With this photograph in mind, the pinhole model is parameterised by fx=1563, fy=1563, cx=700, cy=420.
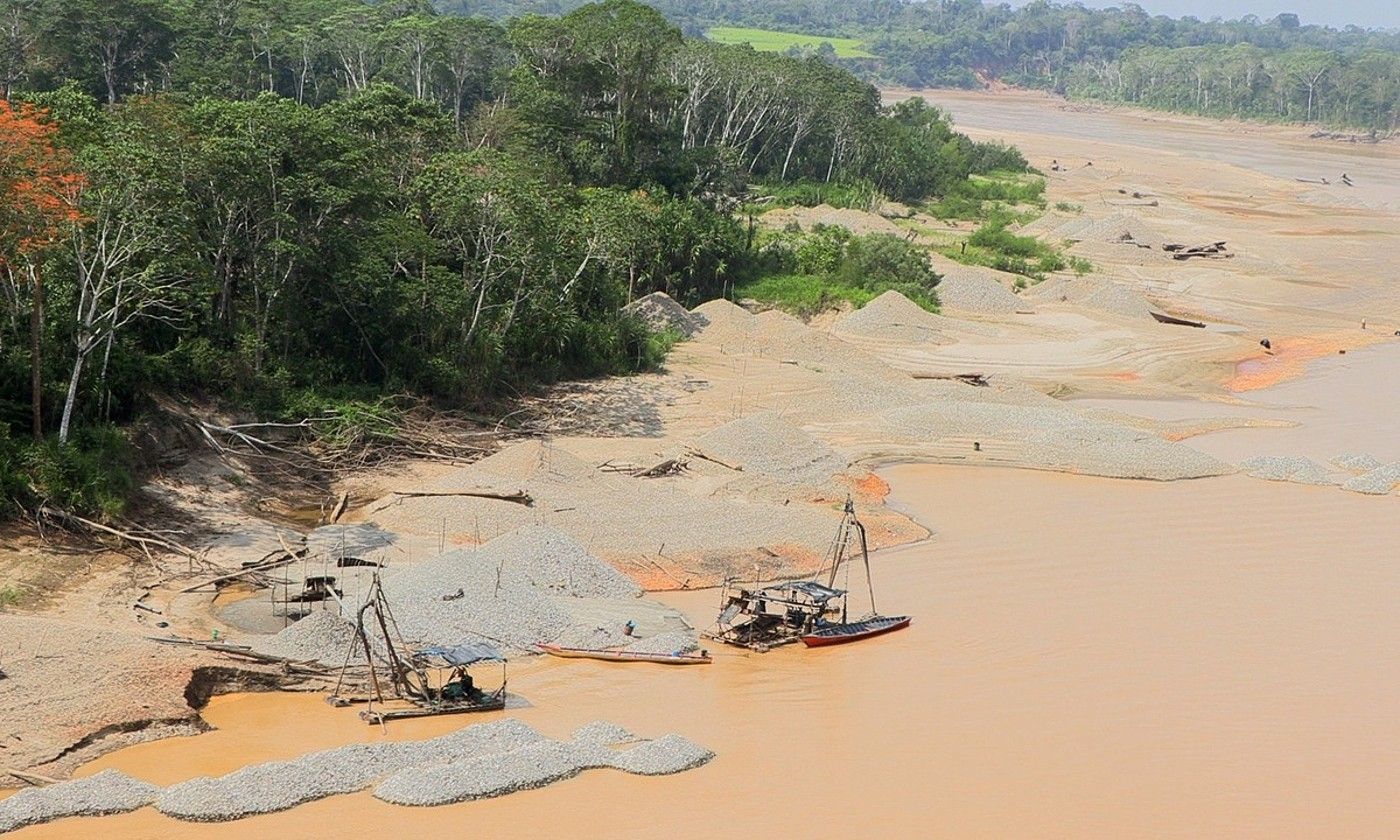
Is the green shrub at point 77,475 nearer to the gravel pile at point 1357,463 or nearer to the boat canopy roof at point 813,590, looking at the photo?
the boat canopy roof at point 813,590

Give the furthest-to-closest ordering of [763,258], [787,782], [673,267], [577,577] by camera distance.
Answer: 1. [763,258]
2. [673,267]
3. [577,577]
4. [787,782]

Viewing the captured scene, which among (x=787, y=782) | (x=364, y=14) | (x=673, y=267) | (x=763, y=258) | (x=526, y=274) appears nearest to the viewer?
(x=787, y=782)

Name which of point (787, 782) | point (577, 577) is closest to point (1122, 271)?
point (577, 577)

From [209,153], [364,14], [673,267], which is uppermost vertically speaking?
[364,14]

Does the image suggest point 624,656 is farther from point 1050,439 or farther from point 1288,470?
point 1288,470

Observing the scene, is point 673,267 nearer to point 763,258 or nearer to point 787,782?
point 763,258

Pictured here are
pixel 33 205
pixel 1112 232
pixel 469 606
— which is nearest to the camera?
pixel 469 606

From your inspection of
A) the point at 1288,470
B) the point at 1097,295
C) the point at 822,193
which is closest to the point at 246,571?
the point at 1288,470
